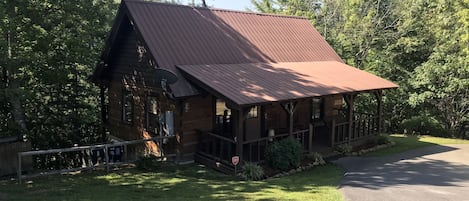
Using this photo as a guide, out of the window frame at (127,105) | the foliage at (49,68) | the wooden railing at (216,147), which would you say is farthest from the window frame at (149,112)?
the foliage at (49,68)

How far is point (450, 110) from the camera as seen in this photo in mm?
25672

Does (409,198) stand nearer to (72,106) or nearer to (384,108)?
(72,106)

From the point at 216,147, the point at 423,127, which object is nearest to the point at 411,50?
the point at 423,127

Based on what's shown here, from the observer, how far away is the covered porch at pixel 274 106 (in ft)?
41.4

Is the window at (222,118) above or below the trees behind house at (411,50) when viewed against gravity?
below

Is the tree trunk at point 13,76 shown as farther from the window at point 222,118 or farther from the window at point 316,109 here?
the window at point 316,109

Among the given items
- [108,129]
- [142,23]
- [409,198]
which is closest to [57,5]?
[142,23]

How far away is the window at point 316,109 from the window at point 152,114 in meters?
7.00

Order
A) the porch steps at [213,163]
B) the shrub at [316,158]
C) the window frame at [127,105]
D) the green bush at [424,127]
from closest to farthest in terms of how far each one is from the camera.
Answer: the porch steps at [213,163]
the shrub at [316,158]
the window frame at [127,105]
the green bush at [424,127]

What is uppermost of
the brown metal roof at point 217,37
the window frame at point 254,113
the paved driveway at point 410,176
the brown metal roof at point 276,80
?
the brown metal roof at point 217,37

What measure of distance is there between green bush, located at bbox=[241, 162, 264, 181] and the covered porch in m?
0.46

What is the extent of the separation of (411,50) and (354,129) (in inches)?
420

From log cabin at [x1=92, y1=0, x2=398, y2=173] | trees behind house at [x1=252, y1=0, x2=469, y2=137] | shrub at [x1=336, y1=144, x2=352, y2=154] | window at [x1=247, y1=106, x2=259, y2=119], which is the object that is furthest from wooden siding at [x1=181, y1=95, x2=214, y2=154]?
trees behind house at [x1=252, y1=0, x2=469, y2=137]

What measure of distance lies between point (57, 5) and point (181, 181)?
882 centimetres
